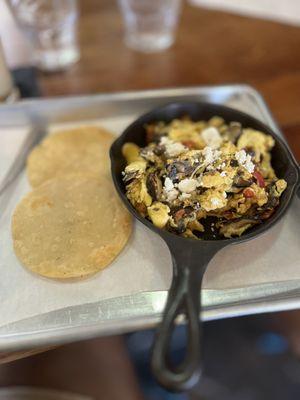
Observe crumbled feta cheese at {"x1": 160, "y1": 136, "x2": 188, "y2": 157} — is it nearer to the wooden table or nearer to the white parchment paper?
the white parchment paper

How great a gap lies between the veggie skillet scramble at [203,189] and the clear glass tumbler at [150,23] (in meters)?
0.63

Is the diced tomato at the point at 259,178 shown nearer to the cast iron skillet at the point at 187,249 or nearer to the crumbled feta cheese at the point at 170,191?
the cast iron skillet at the point at 187,249

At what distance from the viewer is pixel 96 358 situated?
984mm

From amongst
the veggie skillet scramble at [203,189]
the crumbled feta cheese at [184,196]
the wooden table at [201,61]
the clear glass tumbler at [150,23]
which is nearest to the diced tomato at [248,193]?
the veggie skillet scramble at [203,189]

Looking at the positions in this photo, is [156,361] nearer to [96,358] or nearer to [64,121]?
[96,358]

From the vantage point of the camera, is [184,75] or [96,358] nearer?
[96,358]

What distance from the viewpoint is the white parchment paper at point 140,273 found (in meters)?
0.68

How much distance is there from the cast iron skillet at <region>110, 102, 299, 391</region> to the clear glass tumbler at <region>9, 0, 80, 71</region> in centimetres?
49

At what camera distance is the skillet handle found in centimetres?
49

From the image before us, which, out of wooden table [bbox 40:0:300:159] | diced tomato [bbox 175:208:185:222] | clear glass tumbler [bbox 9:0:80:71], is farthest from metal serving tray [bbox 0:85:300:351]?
clear glass tumbler [bbox 9:0:80:71]

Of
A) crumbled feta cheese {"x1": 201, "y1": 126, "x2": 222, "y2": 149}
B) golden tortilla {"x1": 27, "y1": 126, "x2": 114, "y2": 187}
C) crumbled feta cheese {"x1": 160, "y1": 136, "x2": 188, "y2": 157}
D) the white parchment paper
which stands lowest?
the white parchment paper

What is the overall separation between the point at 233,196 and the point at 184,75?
23.0 inches

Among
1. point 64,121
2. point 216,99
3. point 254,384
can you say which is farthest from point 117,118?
point 254,384

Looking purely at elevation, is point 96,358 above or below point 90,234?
below
